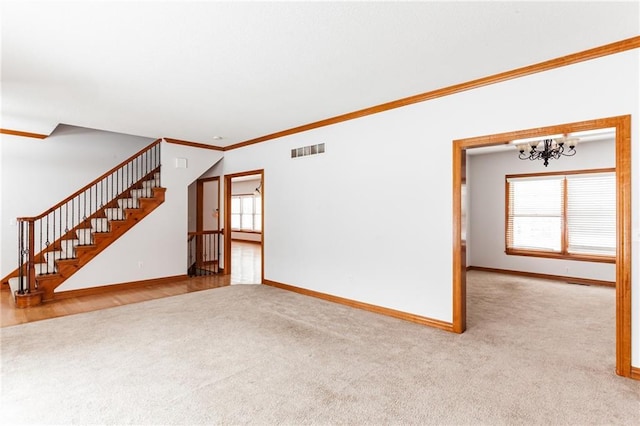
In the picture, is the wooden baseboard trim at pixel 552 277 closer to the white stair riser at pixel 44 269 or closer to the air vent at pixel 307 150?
the air vent at pixel 307 150

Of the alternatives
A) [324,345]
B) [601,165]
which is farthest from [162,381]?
[601,165]

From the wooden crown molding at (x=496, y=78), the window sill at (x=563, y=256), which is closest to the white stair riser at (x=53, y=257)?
the wooden crown molding at (x=496, y=78)

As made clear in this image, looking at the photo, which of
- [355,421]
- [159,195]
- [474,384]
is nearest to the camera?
[355,421]

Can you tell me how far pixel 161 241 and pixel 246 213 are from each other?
316 inches

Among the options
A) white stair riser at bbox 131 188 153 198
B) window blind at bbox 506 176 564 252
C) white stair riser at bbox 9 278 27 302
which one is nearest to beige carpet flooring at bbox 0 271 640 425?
white stair riser at bbox 9 278 27 302

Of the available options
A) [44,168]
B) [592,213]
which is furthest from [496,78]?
[44,168]

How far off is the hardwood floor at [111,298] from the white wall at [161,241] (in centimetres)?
28

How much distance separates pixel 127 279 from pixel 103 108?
9.79ft

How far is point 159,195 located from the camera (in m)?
6.32

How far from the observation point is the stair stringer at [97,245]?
5.07m

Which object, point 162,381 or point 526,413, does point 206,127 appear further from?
point 526,413

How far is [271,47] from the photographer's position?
2.79m

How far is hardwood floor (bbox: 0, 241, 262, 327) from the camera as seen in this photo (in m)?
4.36

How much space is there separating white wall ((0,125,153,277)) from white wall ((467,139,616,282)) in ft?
26.6
